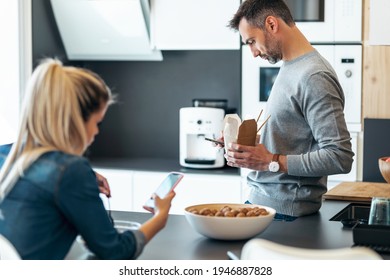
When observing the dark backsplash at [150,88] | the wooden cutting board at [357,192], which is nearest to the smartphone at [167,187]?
the wooden cutting board at [357,192]

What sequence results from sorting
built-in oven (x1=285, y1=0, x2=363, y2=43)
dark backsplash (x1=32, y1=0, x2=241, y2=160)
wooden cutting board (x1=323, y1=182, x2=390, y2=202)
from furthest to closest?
1. dark backsplash (x1=32, y1=0, x2=241, y2=160)
2. built-in oven (x1=285, y1=0, x2=363, y2=43)
3. wooden cutting board (x1=323, y1=182, x2=390, y2=202)

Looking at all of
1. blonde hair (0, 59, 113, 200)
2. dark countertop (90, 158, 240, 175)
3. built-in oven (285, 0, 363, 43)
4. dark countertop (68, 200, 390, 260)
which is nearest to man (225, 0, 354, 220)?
dark countertop (68, 200, 390, 260)

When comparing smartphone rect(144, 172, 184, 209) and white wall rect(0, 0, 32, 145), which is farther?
white wall rect(0, 0, 32, 145)

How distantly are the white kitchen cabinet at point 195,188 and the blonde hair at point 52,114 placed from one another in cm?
257

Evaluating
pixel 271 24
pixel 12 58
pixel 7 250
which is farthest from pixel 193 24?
pixel 7 250

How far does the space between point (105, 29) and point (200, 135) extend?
979 mm

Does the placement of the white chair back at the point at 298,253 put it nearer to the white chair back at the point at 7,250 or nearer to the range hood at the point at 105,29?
the white chair back at the point at 7,250

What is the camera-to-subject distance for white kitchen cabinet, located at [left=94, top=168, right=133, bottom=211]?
177 inches

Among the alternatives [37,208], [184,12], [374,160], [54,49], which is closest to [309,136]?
[37,208]

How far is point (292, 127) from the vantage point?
2518 millimetres

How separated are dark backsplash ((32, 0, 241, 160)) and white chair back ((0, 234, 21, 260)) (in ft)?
10.4

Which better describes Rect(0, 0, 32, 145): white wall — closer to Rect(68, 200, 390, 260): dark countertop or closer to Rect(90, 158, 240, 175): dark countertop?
Rect(90, 158, 240, 175): dark countertop

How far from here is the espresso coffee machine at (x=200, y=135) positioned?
4.39m

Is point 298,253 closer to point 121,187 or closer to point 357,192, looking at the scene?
point 357,192
